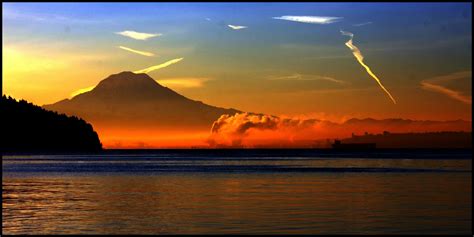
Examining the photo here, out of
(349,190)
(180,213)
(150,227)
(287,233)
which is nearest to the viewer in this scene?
(287,233)

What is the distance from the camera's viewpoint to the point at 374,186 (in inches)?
2415

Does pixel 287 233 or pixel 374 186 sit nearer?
pixel 287 233

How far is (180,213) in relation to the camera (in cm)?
4003

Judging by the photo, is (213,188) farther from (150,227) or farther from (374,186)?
(150,227)

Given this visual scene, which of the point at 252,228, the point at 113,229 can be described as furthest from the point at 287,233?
the point at 113,229

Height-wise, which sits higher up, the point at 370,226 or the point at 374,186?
the point at 370,226

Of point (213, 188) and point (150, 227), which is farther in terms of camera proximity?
point (213, 188)

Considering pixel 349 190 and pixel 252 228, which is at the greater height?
pixel 252 228

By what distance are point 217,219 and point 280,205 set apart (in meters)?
7.10

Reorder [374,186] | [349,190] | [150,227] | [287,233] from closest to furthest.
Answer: [287,233] < [150,227] < [349,190] < [374,186]

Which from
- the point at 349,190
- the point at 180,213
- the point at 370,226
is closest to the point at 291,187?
the point at 349,190

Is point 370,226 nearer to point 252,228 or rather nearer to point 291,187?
point 252,228

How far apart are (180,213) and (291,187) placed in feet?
69.4

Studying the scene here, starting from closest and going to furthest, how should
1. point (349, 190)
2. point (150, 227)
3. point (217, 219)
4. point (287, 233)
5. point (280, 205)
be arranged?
point (287, 233) < point (150, 227) < point (217, 219) < point (280, 205) < point (349, 190)
